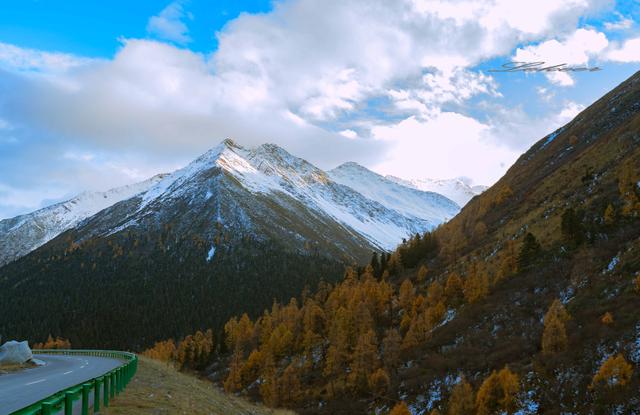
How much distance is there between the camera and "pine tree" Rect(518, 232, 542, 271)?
75812mm

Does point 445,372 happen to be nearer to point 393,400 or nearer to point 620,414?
point 393,400

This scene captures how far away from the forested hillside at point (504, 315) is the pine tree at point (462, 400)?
0.45ft

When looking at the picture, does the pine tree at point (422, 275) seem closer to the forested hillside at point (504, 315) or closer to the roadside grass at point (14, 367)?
the forested hillside at point (504, 315)

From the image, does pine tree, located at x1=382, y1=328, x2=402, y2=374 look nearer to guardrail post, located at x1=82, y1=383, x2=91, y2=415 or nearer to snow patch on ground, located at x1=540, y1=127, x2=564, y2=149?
guardrail post, located at x1=82, y1=383, x2=91, y2=415

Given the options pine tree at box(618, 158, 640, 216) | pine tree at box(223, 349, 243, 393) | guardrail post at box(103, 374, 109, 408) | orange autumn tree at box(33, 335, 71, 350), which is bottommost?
orange autumn tree at box(33, 335, 71, 350)

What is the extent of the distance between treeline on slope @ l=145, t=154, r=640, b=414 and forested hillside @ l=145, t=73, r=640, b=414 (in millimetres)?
233

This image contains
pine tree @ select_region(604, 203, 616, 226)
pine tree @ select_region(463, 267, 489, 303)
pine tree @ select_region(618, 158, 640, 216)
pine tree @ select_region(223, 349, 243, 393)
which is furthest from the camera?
pine tree @ select_region(223, 349, 243, 393)

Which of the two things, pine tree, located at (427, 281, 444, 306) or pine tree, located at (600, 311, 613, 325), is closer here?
pine tree, located at (600, 311, 613, 325)

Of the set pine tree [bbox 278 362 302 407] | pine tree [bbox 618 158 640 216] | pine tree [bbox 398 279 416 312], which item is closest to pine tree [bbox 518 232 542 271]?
pine tree [bbox 618 158 640 216]

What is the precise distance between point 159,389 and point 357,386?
5552 cm

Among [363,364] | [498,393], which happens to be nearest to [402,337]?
[363,364]

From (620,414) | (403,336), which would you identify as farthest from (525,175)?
(620,414)

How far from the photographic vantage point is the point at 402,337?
83.9 metres

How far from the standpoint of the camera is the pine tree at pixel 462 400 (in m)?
49.8
